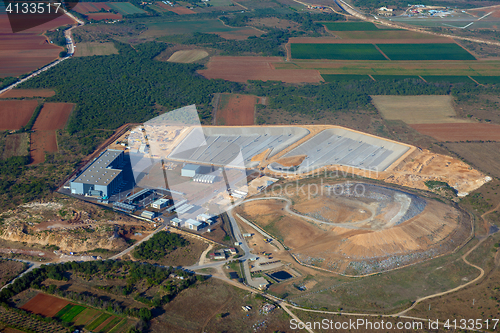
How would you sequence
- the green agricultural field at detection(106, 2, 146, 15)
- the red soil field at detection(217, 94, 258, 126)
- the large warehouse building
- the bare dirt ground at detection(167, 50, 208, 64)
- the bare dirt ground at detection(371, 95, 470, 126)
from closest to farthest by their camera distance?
the large warehouse building < the red soil field at detection(217, 94, 258, 126) < the bare dirt ground at detection(371, 95, 470, 126) < the bare dirt ground at detection(167, 50, 208, 64) < the green agricultural field at detection(106, 2, 146, 15)

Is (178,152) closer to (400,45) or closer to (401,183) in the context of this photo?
(401,183)

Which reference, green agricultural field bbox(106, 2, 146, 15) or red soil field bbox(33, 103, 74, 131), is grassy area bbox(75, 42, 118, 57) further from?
red soil field bbox(33, 103, 74, 131)

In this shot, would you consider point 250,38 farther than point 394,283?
Yes

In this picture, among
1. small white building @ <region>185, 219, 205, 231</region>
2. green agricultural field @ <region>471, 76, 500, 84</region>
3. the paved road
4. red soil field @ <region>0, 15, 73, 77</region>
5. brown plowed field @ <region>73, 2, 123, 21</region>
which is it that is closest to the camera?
small white building @ <region>185, 219, 205, 231</region>

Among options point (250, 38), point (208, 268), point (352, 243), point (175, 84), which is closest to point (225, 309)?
point (208, 268)

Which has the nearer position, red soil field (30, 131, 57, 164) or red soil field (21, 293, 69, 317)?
red soil field (21, 293, 69, 317)

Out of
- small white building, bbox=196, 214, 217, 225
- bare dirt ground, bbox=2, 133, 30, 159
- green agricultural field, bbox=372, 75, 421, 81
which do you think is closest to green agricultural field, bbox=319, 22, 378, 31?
Result: green agricultural field, bbox=372, 75, 421, 81
